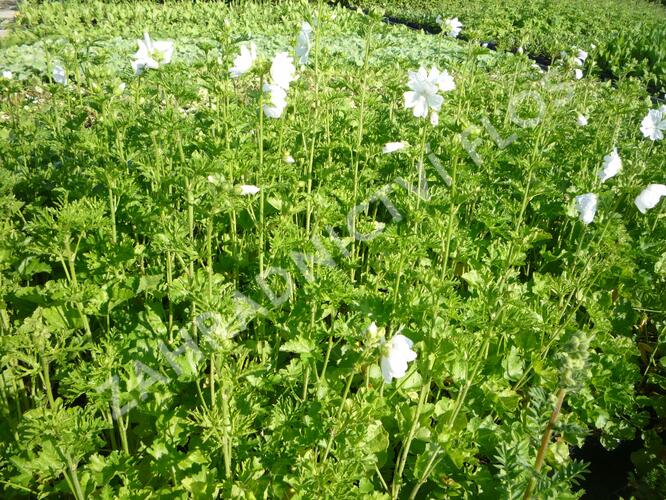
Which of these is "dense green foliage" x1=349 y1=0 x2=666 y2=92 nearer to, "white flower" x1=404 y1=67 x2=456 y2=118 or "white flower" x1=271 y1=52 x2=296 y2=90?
"white flower" x1=404 y1=67 x2=456 y2=118

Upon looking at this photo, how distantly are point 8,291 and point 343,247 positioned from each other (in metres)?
1.94

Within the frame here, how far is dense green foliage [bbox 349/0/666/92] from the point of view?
11.9m

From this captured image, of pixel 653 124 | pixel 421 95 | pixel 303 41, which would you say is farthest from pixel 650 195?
pixel 303 41

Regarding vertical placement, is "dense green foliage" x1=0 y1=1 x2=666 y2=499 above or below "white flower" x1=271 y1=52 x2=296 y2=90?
below

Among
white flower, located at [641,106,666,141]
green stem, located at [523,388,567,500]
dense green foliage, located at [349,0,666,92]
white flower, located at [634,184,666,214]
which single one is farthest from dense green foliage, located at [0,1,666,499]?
dense green foliage, located at [349,0,666,92]

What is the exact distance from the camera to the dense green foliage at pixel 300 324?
2.09 m

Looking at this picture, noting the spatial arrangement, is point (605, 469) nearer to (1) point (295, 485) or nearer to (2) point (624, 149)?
(1) point (295, 485)

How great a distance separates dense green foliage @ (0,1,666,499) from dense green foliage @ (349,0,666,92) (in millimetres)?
7043

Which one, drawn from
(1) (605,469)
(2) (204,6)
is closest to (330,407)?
(1) (605,469)

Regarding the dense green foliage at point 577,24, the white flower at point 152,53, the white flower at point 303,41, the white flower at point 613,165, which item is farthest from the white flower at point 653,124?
the dense green foliage at point 577,24

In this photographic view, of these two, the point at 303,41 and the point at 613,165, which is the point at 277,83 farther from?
the point at 613,165

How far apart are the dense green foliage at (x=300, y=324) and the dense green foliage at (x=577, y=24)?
7.04m

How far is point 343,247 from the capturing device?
120 inches

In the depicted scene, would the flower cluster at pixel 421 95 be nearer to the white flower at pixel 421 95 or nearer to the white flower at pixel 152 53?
the white flower at pixel 421 95
